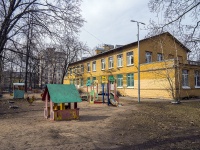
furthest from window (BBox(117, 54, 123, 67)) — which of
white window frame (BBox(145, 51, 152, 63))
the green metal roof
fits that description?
the green metal roof

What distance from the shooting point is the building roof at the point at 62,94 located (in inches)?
426

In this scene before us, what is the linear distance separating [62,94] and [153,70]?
17045 mm

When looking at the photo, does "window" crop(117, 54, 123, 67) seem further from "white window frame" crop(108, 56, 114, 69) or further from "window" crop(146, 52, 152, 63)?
"window" crop(146, 52, 152, 63)

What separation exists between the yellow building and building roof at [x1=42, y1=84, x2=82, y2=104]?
395 inches

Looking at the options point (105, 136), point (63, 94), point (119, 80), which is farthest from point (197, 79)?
point (105, 136)

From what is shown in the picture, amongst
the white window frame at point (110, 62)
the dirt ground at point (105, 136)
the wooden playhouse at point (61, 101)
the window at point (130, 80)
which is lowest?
the dirt ground at point (105, 136)

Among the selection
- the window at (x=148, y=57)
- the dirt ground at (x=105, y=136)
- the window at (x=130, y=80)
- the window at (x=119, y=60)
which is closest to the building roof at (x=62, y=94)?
the dirt ground at (x=105, y=136)

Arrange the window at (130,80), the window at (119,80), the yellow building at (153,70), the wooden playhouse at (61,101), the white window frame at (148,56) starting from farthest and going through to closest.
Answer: the window at (119,80) → the window at (130,80) → the white window frame at (148,56) → the yellow building at (153,70) → the wooden playhouse at (61,101)

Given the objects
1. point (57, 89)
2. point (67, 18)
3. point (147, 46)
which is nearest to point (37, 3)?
point (67, 18)

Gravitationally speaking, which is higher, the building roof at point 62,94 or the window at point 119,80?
the window at point 119,80

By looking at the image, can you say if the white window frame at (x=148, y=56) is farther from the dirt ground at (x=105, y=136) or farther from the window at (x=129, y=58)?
the dirt ground at (x=105, y=136)

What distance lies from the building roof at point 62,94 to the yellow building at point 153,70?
32.9 feet

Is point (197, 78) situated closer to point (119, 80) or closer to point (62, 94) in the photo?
point (119, 80)

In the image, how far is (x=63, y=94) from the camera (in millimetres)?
11328
